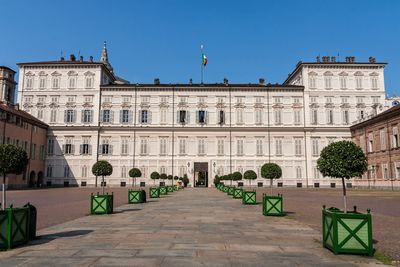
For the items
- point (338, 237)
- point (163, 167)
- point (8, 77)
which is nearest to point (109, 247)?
point (338, 237)

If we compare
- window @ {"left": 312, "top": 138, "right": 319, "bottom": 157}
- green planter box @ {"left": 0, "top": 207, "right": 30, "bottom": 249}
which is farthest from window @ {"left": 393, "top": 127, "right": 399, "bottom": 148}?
green planter box @ {"left": 0, "top": 207, "right": 30, "bottom": 249}

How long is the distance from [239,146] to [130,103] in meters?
19.1

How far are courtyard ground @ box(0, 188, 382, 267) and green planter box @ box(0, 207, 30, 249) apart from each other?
0.28 meters

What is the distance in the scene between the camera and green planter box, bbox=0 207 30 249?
7.85 meters

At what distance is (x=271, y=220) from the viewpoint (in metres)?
13.3

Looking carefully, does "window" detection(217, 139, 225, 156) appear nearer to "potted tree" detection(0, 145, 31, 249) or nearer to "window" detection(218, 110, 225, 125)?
"window" detection(218, 110, 225, 125)

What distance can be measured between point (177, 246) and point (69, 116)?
52.4 metres

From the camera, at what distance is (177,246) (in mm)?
8070

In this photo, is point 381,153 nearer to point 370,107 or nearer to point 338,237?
point 370,107

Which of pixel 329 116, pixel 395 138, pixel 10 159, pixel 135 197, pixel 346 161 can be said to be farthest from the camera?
pixel 329 116

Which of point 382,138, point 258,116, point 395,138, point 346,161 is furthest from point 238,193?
point 258,116

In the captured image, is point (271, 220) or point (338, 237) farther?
point (271, 220)

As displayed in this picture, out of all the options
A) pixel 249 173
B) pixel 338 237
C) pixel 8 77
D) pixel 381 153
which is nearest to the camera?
pixel 338 237

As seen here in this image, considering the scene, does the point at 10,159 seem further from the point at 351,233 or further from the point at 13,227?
the point at 351,233
